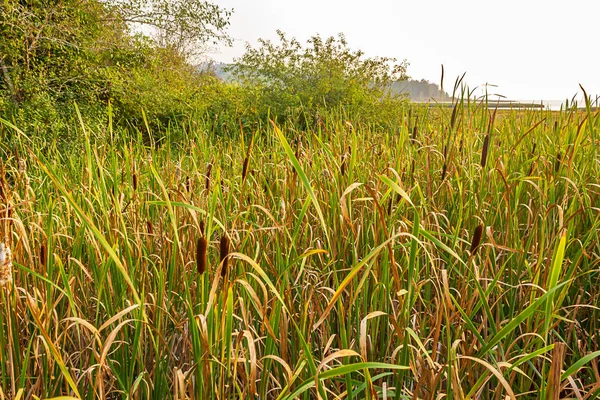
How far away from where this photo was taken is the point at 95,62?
8438mm

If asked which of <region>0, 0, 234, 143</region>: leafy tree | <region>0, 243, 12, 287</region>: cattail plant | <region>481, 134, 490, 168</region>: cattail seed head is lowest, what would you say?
<region>0, 243, 12, 287</region>: cattail plant

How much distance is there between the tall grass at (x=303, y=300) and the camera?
121cm

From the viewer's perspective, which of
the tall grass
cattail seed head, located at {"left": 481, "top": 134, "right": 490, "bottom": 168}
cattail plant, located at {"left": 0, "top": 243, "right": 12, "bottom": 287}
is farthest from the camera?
cattail seed head, located at {"left": 481, "top": 134, "right": 490, "bottom": 168}

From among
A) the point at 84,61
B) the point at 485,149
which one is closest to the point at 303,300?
the point at 485,149

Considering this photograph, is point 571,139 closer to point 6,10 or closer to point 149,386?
point 149,386

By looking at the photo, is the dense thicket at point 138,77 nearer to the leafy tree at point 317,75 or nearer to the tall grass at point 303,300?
the leafy tree at point 317,75

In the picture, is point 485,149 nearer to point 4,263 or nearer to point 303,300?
point 303,300

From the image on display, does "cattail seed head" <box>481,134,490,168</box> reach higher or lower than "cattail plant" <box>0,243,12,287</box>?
higher

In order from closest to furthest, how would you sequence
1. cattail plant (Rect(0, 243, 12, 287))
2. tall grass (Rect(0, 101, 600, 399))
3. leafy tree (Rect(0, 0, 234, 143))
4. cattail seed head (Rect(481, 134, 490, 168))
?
1. cattail plant (Rect(0, 243, 12, 287))
2. tall grass (Rect(0, 101, 600, 399))
3. cattail seed head (Rect(481, 134, 490, 168))
4. leafy tree (Rect(0, 0, 234, 143))

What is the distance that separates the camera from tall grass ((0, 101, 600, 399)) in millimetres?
1213

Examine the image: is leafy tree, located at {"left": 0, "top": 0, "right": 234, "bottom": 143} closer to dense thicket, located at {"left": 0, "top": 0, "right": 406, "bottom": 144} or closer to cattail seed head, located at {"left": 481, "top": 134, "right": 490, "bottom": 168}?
dense thicket, located at {"left": 0, "top": 0, "right": 406, "bottom": 144}

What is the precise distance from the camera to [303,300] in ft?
5.52

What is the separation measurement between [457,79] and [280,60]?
796cm

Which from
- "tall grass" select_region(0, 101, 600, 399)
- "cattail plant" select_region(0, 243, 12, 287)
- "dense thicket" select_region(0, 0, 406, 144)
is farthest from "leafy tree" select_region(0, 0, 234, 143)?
"cattail plant" select_region(0, 243, 12, 287)
